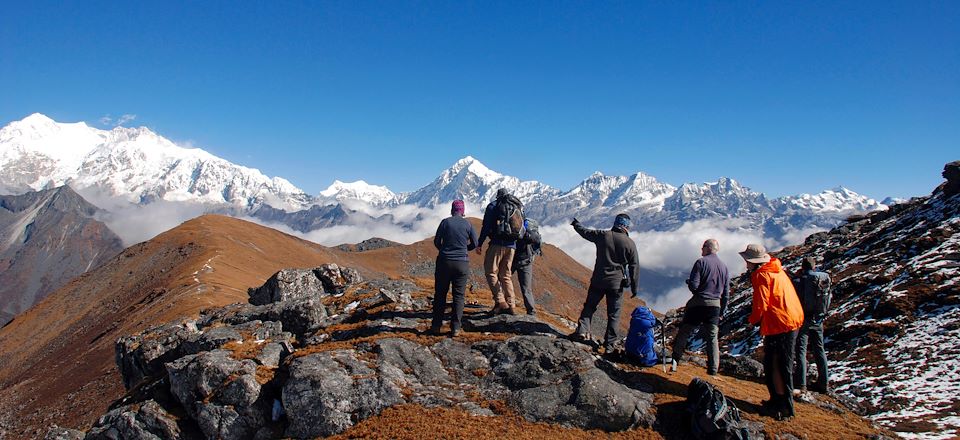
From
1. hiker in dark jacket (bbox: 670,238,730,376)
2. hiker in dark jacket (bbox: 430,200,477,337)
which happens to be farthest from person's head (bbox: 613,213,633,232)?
hiker in dark jacket (bbox: 430,200,477,337)

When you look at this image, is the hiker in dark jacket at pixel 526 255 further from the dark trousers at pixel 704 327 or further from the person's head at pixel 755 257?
the person's head at pixel 755 257

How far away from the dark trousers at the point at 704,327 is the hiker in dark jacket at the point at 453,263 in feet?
20.9

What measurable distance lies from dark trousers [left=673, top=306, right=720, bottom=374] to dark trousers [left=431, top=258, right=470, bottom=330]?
6359mm

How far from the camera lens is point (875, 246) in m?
38.6

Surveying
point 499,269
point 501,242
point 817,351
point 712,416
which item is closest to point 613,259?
point 501,242

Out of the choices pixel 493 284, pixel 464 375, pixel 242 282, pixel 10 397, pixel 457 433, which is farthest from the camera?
pixel 242 282

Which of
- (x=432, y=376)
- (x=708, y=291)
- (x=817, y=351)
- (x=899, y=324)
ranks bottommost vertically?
(x=432, y=376)

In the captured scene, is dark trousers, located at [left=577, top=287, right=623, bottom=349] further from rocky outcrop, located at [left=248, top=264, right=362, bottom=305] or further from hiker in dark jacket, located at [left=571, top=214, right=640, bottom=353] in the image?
rocky outcrop, located at [left=248, top=264, right=362, bottom=305]

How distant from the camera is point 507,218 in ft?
54.7

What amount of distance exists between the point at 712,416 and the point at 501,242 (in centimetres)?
805

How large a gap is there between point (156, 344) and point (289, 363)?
10.7 m

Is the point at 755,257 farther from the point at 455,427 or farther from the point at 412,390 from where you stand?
the point at 412,390

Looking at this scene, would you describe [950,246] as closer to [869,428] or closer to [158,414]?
[869,428]

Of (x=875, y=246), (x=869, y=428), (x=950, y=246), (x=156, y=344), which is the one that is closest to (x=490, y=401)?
(x=869, y=428)
